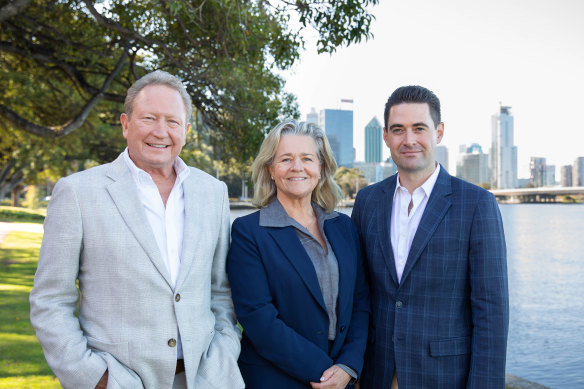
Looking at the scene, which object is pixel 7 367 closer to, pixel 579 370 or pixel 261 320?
pixel 261 320

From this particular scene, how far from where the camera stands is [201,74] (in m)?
7.27

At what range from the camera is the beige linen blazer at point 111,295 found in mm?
1972

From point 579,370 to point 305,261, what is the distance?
991 cm

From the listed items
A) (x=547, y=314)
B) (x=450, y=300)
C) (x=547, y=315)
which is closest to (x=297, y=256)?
(x=450, y=300)

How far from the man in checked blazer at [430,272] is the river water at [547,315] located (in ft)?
26.5

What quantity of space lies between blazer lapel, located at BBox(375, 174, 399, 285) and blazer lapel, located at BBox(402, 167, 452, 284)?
0.32ft

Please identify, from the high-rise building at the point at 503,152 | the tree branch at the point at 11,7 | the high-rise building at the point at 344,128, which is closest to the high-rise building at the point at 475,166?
the high-rise building at the point at 503,152

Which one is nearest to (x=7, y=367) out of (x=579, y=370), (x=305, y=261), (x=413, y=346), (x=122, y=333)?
(x=122, y=333)

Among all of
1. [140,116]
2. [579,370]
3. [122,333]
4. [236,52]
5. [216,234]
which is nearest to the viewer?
[122,333]

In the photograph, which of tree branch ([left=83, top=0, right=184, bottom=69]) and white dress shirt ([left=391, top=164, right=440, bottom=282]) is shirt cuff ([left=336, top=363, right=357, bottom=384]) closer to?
white dress shirt ([left=391, top=164, right=440, bottom=282])

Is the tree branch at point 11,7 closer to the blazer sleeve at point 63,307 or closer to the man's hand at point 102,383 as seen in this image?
the blazer sleeve at point 63,307

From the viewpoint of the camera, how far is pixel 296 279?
240cm

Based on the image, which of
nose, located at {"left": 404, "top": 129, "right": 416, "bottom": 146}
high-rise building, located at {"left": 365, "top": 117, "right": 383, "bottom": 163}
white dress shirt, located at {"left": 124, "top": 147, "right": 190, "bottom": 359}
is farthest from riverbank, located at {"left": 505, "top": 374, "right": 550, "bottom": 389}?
high-rise building, located at {"left": 365, "top": 117, "right": 383, "bottom": 163}

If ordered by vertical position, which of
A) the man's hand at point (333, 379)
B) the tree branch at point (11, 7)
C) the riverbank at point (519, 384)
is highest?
the tree branch at point (11, 7)
